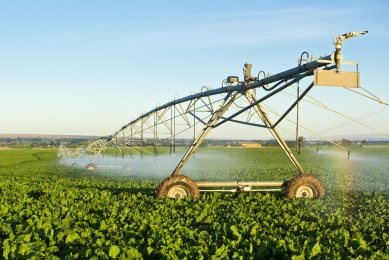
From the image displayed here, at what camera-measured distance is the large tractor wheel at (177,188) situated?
42.2ft

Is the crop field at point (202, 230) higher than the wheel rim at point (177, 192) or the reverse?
the reverse

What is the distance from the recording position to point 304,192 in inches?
530

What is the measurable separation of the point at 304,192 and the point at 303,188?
0.14 meters

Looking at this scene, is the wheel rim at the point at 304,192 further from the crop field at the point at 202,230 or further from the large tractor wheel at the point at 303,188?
the crop field at the point at 202,230

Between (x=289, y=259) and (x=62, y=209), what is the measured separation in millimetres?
6630

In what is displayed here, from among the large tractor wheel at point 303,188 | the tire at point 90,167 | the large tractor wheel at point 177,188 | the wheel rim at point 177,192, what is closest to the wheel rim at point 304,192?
the large tractor wheel at point 303,188

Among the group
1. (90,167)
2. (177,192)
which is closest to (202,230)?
(177,192)

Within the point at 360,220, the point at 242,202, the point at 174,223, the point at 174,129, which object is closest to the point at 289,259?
the point at 174,223

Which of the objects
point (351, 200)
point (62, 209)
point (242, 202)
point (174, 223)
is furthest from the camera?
point (351, 200)

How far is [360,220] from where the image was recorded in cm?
977

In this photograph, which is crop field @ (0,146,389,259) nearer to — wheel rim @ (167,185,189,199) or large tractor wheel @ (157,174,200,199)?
large tractor wheel @ (157,174,200,199)

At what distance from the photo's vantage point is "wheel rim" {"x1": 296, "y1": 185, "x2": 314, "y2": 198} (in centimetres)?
1334

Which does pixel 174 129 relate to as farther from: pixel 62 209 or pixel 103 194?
pixel 62 209

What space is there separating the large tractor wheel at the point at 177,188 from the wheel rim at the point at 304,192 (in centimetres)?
315
